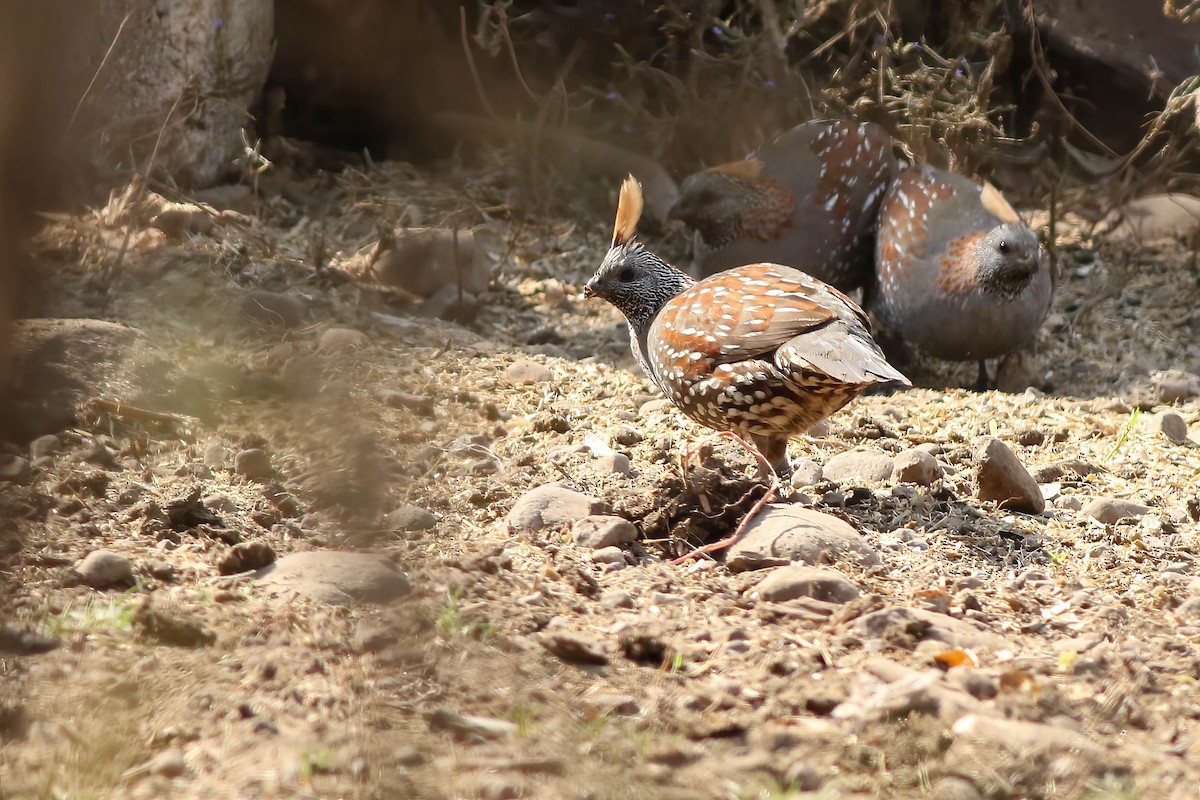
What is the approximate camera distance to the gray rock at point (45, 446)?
4285mm

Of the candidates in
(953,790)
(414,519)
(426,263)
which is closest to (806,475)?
(414,519)

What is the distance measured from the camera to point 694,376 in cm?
491

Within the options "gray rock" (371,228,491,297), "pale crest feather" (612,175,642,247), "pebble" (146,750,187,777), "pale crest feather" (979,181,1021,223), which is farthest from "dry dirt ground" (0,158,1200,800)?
"pale crest feather" (979,181,1021,223)

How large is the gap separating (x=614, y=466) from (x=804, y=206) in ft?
8.65

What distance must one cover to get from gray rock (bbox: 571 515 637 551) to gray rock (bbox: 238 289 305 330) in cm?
227

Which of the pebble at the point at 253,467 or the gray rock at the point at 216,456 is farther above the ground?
the pebble at the point at 253,467

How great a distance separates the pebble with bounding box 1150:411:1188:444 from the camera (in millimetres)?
5539

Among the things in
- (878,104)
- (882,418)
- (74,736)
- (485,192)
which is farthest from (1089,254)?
(74,736)

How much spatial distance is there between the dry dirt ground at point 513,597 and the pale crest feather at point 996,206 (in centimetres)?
90

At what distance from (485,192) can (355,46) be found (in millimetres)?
4118

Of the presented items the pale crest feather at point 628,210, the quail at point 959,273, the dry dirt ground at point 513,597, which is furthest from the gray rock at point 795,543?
the quail at point 959,273

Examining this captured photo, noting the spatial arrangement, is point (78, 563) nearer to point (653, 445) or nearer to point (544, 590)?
point (544, 590)

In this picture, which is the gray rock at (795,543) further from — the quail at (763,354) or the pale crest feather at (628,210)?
the pale crest feather at (628,210)

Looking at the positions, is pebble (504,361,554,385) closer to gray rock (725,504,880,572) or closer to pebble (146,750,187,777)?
gray rock (725,504,880,572)
